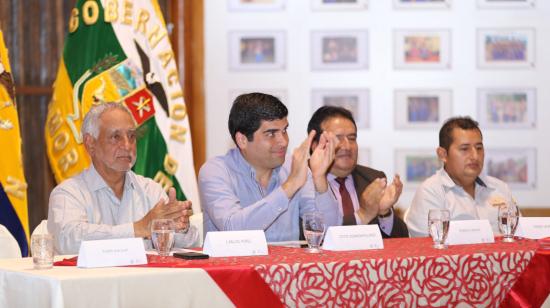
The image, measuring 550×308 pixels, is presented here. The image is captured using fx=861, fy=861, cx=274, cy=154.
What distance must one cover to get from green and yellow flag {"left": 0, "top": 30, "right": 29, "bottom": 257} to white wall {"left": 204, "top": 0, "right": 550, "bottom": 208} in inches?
51.5

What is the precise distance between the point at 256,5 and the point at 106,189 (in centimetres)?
211

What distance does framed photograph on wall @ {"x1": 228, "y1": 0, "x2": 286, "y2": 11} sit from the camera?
492 centimetres

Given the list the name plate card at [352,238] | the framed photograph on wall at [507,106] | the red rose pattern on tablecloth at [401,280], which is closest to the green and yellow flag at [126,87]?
the framed photograph on wall at [507,106]

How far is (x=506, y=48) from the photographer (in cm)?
500

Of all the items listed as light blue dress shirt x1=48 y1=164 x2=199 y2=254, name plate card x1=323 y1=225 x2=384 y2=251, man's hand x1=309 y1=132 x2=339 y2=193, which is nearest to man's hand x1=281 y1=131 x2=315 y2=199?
man's hand x1=309 y1=132 x2=339 y2=193

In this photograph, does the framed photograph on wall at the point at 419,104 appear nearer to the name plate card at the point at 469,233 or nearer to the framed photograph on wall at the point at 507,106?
the framed photograph on wall at the point at 507,106

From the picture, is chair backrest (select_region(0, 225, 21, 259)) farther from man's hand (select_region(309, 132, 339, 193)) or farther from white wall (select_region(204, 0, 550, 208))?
white wall (select_region(204, 0, 550, 208))

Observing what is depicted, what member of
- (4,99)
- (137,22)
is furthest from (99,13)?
(4,99)

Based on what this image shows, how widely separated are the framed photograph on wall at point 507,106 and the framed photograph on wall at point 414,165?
376 millimetres

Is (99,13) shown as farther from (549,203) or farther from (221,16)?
(549,203)

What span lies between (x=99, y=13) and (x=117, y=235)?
72.6 inches

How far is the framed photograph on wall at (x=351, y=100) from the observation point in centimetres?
497

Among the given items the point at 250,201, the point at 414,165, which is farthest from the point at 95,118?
the point at 414,165

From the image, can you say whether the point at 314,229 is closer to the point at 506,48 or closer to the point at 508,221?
the point at 508,221
